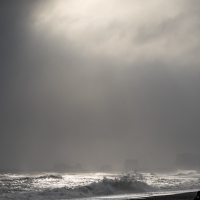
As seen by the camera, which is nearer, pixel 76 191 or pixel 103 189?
pixel 76 191

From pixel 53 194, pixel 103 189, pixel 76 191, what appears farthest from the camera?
pixel 103 189

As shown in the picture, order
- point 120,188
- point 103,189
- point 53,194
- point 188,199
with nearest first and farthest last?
point 188,199 < point 53,194 < point 103,189 < point 120,188

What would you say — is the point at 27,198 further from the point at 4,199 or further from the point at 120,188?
the point at 120,188

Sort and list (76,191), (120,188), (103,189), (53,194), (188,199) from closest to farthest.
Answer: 1. (188,199)
2. (53,194)
3. (76,191)
4. (103,189)
5. (120,188)

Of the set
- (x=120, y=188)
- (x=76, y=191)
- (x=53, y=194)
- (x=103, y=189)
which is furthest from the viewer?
(x=120, y=188)

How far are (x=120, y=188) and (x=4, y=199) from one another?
23.7 metres

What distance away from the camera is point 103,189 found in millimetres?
49094

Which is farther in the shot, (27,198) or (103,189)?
(103,189)

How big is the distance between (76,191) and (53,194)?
459 cm

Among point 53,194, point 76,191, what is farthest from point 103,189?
point 53,194

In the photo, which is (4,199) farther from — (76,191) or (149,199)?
(149,199)

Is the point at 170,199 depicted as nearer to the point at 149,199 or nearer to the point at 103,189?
the point at 149,199

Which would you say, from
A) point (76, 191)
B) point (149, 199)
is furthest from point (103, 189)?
point (149, 199)

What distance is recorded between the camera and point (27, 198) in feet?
121
